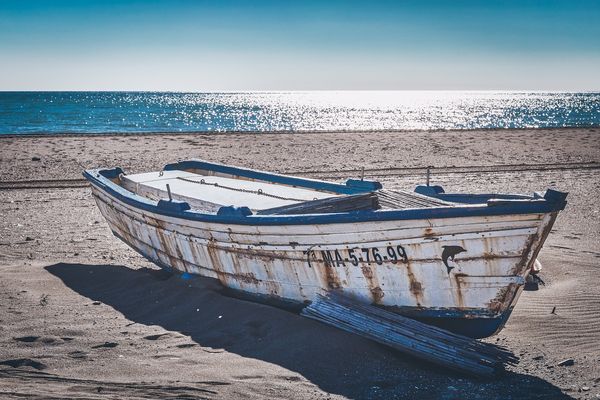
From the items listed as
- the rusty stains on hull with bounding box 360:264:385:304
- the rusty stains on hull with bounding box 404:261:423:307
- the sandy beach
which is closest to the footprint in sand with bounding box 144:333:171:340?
the sandy beach

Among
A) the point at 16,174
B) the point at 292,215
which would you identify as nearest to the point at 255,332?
the point at 292,215

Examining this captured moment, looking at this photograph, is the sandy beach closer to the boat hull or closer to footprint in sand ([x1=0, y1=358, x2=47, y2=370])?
footprint in sand ([x1=0, y1=358, x2=47, y2=370])

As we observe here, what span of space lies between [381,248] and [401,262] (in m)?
0.23

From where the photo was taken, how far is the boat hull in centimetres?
559

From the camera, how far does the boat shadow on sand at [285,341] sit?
5.34 m

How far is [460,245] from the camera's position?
5699 mm

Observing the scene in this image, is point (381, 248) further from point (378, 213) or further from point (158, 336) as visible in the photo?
point (158, 336)

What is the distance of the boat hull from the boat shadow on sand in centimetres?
42

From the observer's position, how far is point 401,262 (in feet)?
19.7

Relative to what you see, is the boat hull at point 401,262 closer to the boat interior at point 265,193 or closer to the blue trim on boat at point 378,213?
the blue trim on boat at point 378,213

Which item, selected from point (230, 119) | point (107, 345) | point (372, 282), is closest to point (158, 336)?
point (107, 345)

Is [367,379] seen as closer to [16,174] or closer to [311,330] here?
[311,330]

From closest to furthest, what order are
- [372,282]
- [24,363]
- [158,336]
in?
[24,363], [372,282], [158,336]

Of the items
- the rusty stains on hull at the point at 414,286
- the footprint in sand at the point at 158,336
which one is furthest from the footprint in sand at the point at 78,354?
the rusty stains on hull at the point at 414,286
